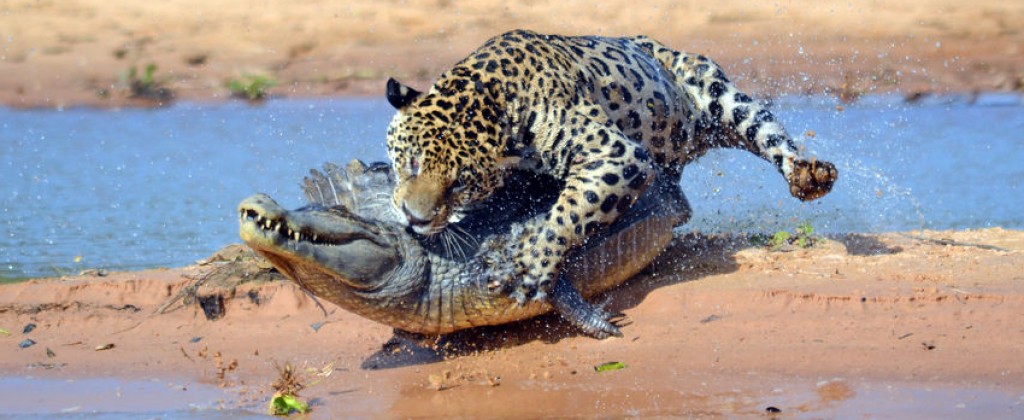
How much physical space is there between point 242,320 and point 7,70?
14.6 meters

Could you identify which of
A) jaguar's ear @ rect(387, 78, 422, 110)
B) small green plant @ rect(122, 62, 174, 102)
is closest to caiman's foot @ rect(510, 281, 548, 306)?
jaguar's ear @ rect(387, 78, 422, 110)

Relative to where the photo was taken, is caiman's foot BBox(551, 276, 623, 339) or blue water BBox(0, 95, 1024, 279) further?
blue water BBox(0, 95, 1024, 279)

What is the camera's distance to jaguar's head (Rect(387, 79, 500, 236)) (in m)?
6.17

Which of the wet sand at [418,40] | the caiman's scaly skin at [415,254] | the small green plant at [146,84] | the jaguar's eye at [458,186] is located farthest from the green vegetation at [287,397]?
the small green plant at [146,84]

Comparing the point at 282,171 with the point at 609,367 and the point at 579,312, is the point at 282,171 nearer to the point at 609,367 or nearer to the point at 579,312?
the point at 579,312

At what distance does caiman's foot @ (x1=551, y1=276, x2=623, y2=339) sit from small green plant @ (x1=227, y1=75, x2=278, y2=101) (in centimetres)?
1374

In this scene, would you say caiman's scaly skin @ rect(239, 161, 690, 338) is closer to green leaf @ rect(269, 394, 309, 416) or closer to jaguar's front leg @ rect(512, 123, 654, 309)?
jaguar's front leg @ rect(512, 123, 654, 309)

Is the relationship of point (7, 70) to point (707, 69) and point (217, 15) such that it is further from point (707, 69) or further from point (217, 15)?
point (707, 69)

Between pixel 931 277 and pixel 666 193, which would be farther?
pixel 666 193

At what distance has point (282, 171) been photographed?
1394cm

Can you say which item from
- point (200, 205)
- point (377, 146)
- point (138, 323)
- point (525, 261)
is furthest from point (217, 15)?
point (525, 261)

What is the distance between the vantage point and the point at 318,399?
611 cm

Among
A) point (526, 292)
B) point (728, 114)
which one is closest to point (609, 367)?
point (526, 292)

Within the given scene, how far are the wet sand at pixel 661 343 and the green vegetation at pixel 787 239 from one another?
0.35 feet
